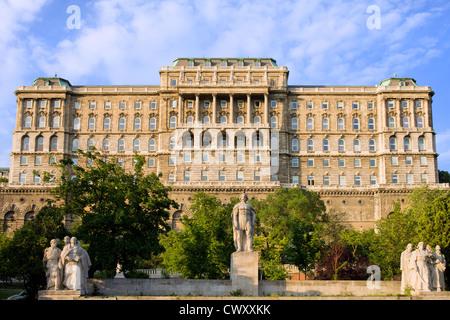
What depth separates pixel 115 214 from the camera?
40.2m

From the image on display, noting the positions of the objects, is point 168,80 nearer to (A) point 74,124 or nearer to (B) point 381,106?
(A) point 74,124

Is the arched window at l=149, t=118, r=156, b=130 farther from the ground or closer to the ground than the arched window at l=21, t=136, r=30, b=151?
farther from the ground

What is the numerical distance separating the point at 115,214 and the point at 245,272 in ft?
44.5

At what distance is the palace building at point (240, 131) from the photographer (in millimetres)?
100188

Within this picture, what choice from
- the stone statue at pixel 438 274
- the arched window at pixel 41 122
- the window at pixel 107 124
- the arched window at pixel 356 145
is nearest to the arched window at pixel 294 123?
the arched window at pixel 356 145

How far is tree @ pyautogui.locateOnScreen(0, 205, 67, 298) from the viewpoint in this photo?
4063 cm

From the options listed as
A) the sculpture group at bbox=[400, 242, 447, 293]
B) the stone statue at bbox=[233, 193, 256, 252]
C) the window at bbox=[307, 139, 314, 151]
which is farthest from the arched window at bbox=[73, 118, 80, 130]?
the sculpture group at bbox=[400, 242, 447, 293]

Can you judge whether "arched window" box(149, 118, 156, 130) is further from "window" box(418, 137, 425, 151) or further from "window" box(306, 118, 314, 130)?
"window" box(418, 137, 425, 151)

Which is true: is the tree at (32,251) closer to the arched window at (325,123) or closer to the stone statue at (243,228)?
the stone statue at (243,228)

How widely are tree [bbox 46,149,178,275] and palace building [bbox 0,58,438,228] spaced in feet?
182

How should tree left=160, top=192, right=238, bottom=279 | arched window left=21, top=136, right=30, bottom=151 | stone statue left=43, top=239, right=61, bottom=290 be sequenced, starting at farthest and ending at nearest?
arched window left=21, top=136, right=30, bottom=151 < tree left=160, top=192, right=238, bottom=279 < stone statue left=43, top=239, right=61, bottom=290

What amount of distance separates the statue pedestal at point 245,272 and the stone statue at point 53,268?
31.0 feet

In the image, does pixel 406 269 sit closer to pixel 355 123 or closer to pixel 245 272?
pixel 245 272
